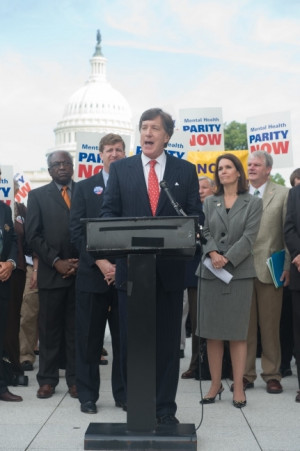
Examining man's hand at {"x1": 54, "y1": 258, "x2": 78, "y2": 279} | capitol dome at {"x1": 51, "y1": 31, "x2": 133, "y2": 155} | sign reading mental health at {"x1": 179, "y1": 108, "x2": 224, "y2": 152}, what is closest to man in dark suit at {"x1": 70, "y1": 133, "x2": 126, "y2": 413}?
man's hand at {"x1": 54, "y1": 258, "x2": 78, "y2": 279}

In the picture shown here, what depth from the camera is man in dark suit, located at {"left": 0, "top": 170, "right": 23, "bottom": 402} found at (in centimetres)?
766

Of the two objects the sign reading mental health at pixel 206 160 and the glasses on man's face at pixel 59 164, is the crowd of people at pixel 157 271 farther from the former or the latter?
the sign reading mental health at pixel 206 160

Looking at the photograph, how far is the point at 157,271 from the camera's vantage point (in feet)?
20.2

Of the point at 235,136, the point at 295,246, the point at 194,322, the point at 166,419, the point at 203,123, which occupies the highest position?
the point at 235,136

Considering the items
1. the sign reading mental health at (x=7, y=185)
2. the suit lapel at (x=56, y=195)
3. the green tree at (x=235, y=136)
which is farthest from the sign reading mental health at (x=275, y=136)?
the green tree at (x=235, y=136)

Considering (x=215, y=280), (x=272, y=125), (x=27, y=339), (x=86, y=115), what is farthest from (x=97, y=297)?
(x=86, y=115)

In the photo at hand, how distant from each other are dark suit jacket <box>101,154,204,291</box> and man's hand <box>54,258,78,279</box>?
1637mm

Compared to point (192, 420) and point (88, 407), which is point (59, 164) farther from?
point (192, 420)

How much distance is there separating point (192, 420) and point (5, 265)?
221cm

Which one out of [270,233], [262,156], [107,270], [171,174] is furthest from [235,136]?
[171,174]

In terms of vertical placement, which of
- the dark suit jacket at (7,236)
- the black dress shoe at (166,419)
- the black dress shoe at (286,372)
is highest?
the dark suit jacket at (7,236)

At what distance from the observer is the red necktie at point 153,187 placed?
629cm

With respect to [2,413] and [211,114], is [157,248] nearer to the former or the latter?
[2,413]

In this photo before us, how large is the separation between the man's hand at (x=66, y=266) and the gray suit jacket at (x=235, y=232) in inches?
48.7
